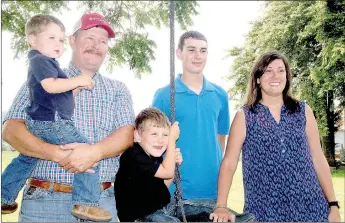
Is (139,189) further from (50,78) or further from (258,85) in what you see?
(258,85)

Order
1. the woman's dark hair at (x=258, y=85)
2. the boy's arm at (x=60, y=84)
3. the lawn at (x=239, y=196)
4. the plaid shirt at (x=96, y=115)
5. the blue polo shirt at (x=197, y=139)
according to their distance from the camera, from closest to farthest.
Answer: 1. the boy's arm at (x=60, y=84)
2. the plaid shirt at (x=96, y=115)
3. the woman's dark hair at (x=258, y=85)
4. the blue polo shirt at (x=197, y=139)
5. the lawn at (x=239, y=196)

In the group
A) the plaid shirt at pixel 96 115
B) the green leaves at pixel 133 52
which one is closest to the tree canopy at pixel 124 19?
the green leaves at pixel 133 52

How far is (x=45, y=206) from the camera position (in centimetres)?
208

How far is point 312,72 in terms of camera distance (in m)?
16.3

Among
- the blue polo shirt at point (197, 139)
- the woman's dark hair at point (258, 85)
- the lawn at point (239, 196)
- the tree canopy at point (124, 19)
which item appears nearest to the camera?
the woman's dark hair at point (258, 85)

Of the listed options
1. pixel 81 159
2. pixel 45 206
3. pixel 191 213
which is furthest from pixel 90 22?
pixel 191 213

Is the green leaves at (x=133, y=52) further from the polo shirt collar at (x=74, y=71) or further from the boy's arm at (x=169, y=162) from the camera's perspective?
the boy's arm at (x=169, y=162)

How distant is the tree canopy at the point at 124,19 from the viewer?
240 inches

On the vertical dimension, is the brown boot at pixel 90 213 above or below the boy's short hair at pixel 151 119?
below

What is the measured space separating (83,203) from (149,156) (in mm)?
401

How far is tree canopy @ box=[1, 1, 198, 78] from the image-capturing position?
20.0ft

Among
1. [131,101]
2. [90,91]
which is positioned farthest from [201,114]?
[90,91]

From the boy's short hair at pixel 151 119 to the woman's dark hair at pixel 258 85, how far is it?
1.89 ft

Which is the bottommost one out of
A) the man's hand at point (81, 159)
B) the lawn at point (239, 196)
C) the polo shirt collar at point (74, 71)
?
the lawn at point (239, 196)
